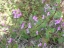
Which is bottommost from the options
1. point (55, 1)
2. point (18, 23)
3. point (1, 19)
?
point (18, 23)

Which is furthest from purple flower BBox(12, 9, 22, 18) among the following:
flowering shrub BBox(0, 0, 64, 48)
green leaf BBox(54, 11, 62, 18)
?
green leaf BBox(54, 11, 62, 18)

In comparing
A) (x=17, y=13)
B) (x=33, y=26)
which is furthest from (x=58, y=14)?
(x=17, y=13)

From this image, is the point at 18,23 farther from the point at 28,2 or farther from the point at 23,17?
the point at 28,2

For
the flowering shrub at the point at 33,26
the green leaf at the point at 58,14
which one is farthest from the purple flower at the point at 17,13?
the green leaf at the point at 58,14

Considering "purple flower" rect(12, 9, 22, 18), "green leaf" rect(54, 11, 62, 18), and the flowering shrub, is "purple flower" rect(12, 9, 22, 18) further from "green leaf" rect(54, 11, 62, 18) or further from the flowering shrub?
"green leaf" rect(54, 11, 62, 18)

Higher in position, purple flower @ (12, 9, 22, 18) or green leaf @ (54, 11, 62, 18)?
purple flower @ (12, 9, 22, 18)

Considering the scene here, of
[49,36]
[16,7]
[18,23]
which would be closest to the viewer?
[49,36]

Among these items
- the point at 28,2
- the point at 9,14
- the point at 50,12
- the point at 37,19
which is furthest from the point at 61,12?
the point at 9,14

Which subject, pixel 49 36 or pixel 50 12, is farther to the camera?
pixel 50 12
